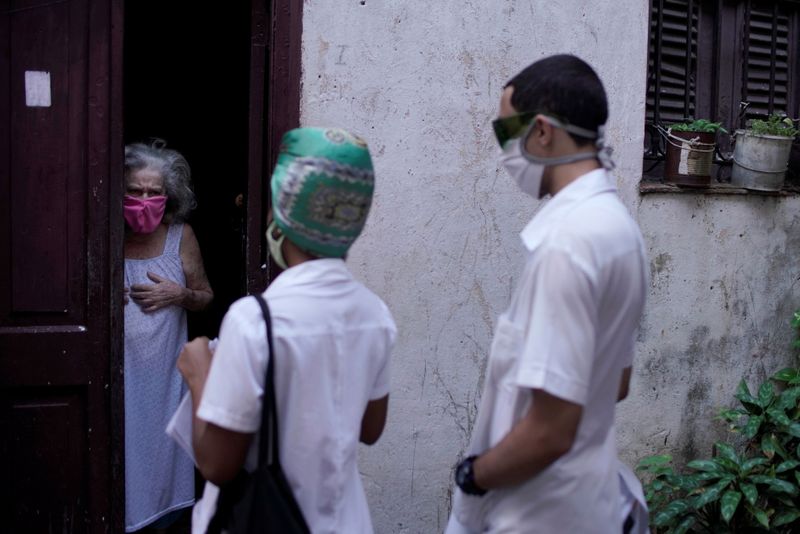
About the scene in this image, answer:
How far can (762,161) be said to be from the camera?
14.6 ft

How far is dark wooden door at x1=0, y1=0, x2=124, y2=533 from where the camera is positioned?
3326mm

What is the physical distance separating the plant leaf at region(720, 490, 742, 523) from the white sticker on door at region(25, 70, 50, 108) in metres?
3.15

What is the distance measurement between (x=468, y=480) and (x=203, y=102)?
459 cm

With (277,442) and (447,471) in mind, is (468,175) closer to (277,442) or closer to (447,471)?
(447,471)

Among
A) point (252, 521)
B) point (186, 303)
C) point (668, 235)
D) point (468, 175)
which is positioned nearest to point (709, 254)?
point (668, 235)

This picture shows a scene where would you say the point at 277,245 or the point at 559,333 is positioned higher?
the point at 277,245

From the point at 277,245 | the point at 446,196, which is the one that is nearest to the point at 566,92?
the point at 277,245

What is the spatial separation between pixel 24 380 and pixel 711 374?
3133 millimetres

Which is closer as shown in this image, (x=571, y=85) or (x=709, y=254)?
(x=571, y=85)

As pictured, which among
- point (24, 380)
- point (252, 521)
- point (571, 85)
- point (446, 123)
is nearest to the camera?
point (252, 521)

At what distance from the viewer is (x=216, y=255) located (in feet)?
18.9

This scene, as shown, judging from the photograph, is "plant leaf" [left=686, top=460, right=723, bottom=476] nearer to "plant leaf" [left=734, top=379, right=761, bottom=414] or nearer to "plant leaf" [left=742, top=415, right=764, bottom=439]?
"plant leaf" [left=742, top=415, right=764, bottom=439]

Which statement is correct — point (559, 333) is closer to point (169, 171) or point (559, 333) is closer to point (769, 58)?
point (169, 171)

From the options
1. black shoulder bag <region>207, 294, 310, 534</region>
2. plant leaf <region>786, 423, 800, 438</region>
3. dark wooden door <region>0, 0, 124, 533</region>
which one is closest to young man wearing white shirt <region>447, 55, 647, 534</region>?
black shoulder bag <region>207, 294, 310, 534</region>
